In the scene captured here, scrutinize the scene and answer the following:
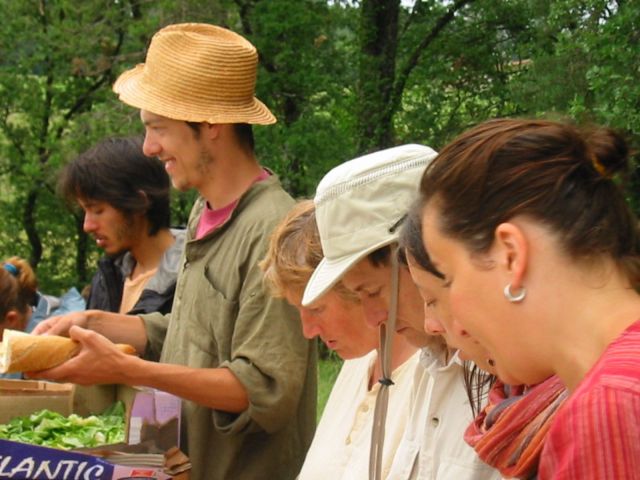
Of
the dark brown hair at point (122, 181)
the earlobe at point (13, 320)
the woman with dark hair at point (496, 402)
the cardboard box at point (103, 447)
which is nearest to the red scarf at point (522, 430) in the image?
the woman with dark hair at point (496, 402)

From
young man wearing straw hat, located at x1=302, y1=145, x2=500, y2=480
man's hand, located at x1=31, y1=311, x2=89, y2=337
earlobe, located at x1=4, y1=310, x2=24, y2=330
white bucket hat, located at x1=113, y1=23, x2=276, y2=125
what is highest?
white bucket hat, located at x1=113, y1=23, x2=276, y2=125

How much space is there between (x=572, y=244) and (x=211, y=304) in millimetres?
1941

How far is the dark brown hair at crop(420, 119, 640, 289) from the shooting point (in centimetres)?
157

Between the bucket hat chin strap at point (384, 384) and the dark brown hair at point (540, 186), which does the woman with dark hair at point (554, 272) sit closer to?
the dark brown hair at point (540, 186)

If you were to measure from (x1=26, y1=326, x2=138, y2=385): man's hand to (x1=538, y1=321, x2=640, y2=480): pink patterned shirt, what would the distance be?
191cm

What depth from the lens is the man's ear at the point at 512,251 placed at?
60.9 inches

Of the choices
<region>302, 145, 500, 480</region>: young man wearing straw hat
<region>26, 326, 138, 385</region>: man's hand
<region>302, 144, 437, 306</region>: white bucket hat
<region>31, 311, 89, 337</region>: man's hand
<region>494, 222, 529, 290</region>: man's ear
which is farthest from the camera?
<region>31, 311, 89, 337</region>: man's hand

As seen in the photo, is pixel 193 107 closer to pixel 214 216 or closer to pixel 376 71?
pixel 214 216

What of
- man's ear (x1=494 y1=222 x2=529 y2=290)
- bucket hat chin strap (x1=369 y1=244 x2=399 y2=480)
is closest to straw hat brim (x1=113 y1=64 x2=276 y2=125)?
bucket hat chin strap (x1=369 y1=244 x2=399 y2=480)

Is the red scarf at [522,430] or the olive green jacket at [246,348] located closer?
the red scarf at [522,430]

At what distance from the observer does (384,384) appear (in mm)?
2553

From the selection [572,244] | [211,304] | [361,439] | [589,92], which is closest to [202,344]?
[211,304]

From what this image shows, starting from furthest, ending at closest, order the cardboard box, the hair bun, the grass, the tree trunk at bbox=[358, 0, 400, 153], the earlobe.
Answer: the tree trunk at bbox=[358, 0, 400, 153] < the grass < the earlobe < the cardboard box < the hair bun

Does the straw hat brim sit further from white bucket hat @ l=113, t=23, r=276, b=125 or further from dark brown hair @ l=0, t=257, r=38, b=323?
dark brown hair @ l=0, t=257, r=38, b=323
